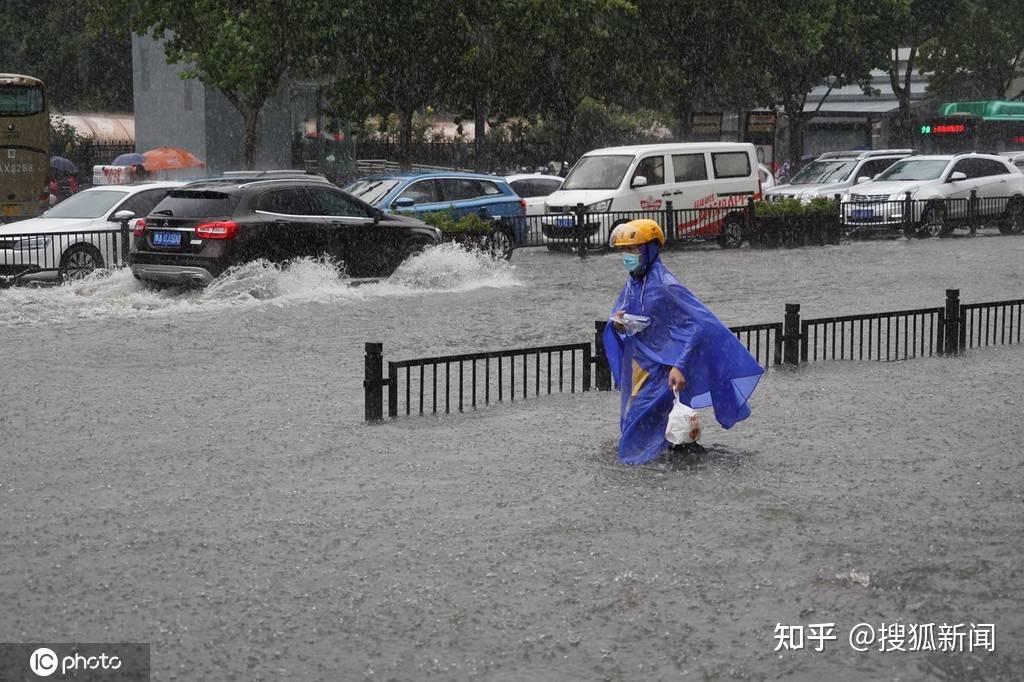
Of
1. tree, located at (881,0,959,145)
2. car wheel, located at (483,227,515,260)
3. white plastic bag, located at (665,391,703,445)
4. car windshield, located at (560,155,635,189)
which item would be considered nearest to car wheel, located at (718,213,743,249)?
car windshield, located at (560,155,635,189)

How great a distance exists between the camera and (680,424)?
9188 mm

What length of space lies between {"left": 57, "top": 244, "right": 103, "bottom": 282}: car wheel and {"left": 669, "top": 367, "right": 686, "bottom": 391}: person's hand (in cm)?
1227

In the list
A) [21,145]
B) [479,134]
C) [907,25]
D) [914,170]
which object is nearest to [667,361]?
[914,170]

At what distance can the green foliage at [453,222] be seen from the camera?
74.5 ft

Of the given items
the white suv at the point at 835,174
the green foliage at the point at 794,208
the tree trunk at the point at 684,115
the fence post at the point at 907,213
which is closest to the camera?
the green foliage at the point at 794,208

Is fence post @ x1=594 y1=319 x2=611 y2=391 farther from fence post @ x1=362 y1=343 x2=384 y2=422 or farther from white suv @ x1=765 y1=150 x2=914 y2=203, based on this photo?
A: white suv @ x1=765 y1=150 x2=914 y2=203

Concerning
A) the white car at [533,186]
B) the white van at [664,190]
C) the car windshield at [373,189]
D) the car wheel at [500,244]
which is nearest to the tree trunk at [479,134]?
the white car at [533,186]

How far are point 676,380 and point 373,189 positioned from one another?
612 inches

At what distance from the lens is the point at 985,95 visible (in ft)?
222

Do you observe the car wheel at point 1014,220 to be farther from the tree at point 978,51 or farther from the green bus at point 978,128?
the tree at point 978,51

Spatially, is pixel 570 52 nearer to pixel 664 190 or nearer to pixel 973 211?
pixel 973 211

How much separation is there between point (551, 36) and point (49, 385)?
1125 inches

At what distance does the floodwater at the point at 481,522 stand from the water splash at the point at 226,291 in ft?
6.91

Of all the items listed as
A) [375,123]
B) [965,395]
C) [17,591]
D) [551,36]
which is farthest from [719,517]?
[375,123]
